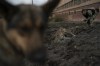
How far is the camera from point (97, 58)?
8.81 m

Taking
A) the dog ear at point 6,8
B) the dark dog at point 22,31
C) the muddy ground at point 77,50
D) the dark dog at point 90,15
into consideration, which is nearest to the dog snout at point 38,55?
the dark dog at point 22,31

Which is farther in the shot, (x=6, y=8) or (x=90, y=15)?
(x=90, y=15)

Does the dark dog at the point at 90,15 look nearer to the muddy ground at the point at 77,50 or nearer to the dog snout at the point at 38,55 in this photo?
the muddy ground at the point at 77,50

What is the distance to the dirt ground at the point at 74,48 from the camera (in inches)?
356

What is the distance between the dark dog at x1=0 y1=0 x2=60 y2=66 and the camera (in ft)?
18.4

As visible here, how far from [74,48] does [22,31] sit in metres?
4.71

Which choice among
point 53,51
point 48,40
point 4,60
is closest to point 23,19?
point 4,60

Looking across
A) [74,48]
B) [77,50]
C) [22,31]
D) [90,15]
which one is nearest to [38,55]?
[22,31]

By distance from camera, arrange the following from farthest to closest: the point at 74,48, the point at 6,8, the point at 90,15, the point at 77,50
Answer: the point at 90,15, the point at 74,48, the point at 77,50, the point at 6,8

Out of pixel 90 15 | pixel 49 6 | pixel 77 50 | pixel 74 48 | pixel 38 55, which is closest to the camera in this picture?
pixel 38 55

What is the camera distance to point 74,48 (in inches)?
403

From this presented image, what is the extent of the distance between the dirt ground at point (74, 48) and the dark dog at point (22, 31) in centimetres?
127

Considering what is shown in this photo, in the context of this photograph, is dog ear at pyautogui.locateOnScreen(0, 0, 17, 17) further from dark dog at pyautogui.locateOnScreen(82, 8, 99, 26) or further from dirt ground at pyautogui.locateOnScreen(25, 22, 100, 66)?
dark dog at pyautogui.locateOnScreen(82, 8, 99, 26)

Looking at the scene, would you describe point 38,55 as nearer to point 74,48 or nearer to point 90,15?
point 74,48
